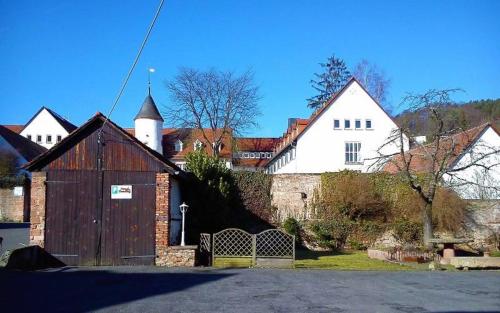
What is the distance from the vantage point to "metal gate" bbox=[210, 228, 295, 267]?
18.5 meters

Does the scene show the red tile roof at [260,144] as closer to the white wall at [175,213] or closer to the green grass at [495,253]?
the green grass at [495,253]

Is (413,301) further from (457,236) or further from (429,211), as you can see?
(457,236)

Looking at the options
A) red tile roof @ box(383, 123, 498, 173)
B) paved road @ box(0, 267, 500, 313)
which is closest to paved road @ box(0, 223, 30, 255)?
paved road @ box(0, 267, 500, 313)

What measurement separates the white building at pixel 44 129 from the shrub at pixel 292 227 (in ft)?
148

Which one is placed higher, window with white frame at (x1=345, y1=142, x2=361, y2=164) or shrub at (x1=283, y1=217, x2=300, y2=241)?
window with white frame at (x1=345, y1=142, x2=361, y2=164)

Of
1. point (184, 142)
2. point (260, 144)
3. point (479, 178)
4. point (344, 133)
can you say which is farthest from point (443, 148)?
point (260, 144)

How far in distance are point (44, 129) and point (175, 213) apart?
52.0m

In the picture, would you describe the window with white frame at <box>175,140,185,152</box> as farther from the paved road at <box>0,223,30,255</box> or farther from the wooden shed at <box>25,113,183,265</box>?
the wooden shed at <box>25,113,183,265</box>

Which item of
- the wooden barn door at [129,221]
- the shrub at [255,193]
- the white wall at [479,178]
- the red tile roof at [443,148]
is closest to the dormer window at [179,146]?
the red tile roof at [443,148]

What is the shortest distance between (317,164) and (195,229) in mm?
25112

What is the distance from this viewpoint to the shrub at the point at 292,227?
28.7 metres

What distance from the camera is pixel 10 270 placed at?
51.3 feet

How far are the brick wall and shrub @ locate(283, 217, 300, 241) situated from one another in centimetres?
2375

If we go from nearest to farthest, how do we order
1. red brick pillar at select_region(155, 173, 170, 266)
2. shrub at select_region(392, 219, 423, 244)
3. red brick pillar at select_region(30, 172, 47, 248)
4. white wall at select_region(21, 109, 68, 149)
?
1. red brick pillar at select_region(30, 172, 47, 248)
2. red brick pillar at select_region(155, 173, 170, 266)
3. shrub at select_region(392, 219, 423, 244)
4. white wall at select_region(21, 109, 68, 149)
